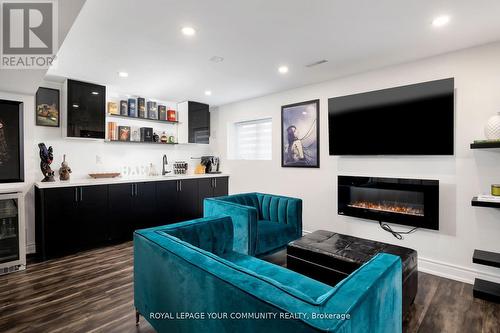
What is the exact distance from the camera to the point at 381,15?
212cm

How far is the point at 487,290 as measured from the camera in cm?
241

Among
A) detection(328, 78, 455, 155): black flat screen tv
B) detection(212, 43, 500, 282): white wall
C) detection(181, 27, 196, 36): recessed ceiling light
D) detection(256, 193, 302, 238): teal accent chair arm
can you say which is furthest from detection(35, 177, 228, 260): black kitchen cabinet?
detection(328, 78, 455, 155): black flat screen tv

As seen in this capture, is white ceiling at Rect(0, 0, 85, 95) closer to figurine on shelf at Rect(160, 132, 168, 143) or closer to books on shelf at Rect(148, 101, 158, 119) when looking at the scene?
books on shelf at Rect(148, 101, 158, 119)

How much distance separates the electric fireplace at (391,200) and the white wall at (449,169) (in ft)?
0.34

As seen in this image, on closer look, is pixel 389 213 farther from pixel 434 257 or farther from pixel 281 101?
pixel 281 101

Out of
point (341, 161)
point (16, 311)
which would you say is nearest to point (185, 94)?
point (341, 161)

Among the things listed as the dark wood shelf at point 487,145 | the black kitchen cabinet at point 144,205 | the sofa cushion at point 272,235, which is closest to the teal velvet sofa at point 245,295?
the sofa cushion at point 272,235

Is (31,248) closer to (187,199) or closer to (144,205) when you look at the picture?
(144,205)

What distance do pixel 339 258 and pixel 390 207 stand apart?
1.49 m

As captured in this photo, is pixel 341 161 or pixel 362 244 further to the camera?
pixel 341 161

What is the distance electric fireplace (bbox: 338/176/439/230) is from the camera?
2.92 m

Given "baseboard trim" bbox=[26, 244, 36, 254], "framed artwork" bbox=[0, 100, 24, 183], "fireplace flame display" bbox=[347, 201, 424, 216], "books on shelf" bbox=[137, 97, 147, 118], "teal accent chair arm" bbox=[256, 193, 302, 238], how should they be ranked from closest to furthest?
"fireplace flame display" bbox=[347, 201, 424, 216], "teal accent chair arm" bbox=[256, 193, 302, 238], "framed artwork" bbox=[0, 100, 24, 183], "baseboard trim" bbox=[26, 244, 36, 254], "books on shelf" bbox=[137, 97, 147, 118]

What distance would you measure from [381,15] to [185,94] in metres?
3.40

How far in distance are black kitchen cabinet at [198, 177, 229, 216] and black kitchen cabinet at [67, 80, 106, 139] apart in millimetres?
1898
